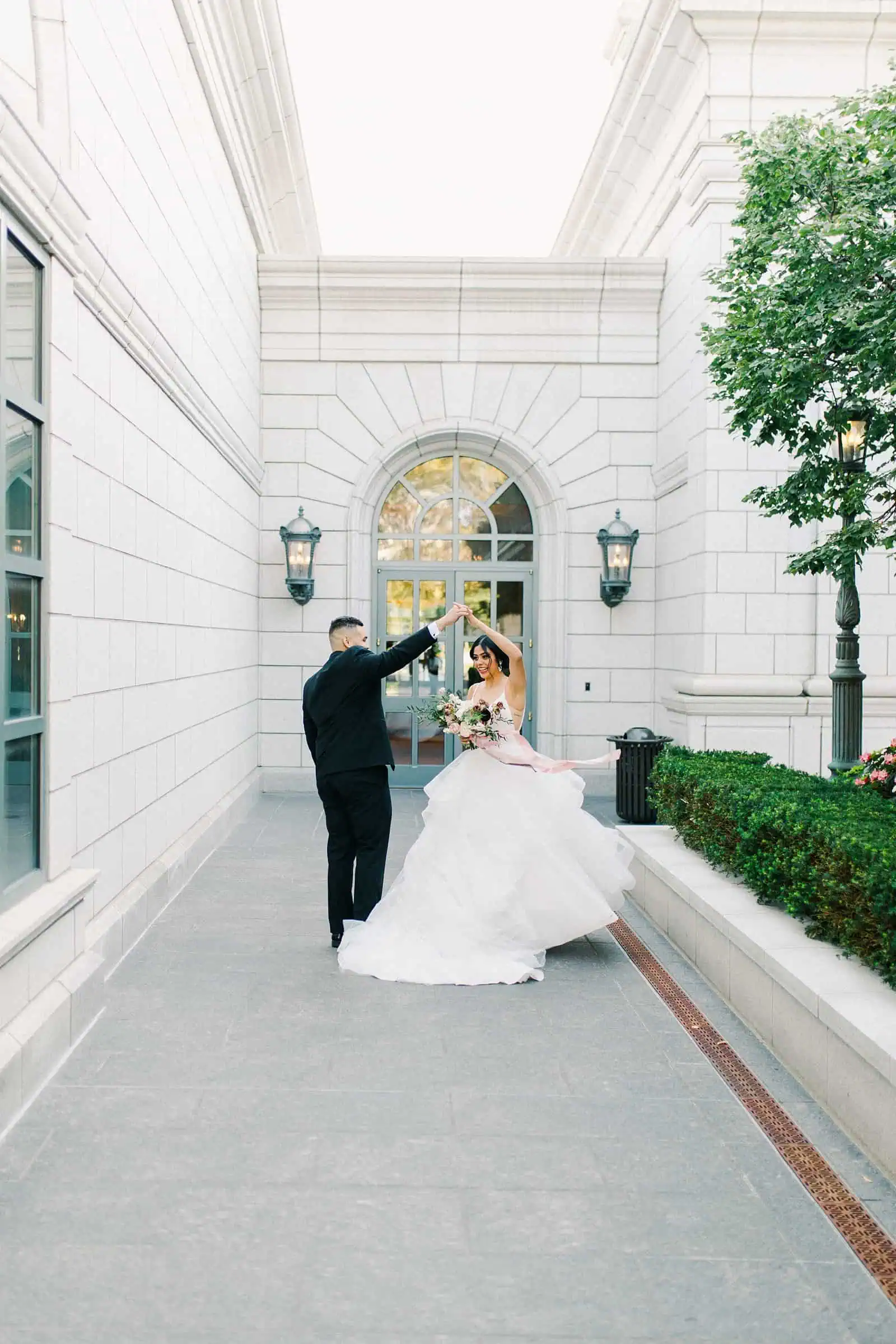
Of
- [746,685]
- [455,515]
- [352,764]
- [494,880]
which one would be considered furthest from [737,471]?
[494,880]

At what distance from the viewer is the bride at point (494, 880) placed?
19.7 ft

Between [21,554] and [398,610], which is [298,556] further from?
[21,554]

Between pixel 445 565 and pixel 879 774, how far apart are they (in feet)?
24.7

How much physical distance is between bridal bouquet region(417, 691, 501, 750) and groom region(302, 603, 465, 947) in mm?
363

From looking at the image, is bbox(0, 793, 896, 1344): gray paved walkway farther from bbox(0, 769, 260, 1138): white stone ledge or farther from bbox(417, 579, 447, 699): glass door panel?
bbox(417, 579, 447, 699): glass door panel

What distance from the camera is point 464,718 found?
21.7ft

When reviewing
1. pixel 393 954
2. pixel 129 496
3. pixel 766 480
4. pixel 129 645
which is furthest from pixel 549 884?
pixel 766 480

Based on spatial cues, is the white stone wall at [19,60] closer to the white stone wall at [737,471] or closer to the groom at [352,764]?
the groom at [352,764]

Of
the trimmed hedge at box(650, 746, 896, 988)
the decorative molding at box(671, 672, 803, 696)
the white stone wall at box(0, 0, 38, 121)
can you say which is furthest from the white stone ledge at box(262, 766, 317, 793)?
the white stone wall at box(0, 0, 38, 121)

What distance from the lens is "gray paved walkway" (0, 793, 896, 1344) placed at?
2.88 m

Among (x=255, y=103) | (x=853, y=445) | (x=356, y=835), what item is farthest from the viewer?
(x=255, y=103)

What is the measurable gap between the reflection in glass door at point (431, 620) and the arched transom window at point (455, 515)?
10.3 inches

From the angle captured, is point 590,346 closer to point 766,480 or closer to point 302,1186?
point 766,480

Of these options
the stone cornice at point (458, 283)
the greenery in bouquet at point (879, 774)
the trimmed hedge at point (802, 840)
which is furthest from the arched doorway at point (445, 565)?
the greenery in bouquet at point (879, 774)
